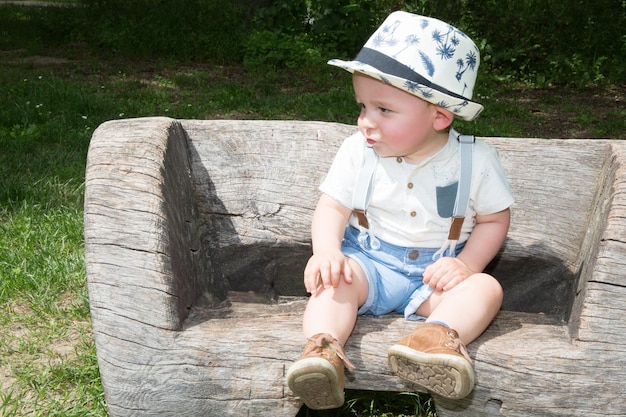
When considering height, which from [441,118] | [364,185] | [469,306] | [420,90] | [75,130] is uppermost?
[420,90]

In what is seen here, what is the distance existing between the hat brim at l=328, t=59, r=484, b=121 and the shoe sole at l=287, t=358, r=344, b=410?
2.77ft

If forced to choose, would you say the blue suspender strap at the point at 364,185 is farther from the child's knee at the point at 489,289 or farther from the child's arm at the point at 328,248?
the child's knee at the point at 489,289

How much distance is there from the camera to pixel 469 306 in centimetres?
221

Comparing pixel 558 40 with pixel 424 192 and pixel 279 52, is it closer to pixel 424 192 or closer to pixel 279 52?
pixel 279 52

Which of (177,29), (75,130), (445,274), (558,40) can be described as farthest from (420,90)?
(177,29)

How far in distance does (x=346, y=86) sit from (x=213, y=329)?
18.3 feet

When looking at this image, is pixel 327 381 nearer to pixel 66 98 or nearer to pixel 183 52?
pixel 66 98

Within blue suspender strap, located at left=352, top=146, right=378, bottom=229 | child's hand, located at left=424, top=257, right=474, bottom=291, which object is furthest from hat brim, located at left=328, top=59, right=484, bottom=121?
child's hand, located at left=424, top=257, right=474, bottom=291

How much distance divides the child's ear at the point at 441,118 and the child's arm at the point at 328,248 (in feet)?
1.35

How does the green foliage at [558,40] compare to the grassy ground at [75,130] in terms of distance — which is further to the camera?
the green foliage at [558,40]

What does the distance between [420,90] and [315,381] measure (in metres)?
0.91

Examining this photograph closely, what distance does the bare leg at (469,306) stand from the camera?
2.16 meters

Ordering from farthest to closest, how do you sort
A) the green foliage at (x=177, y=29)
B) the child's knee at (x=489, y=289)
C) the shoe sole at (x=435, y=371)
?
1. the green foliage at (x=177, y=29)
2. the child's knee at (x=489, y=289)
3. the shoe sole at (x=435, y=371)

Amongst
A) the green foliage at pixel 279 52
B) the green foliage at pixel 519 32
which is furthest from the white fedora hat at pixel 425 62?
the green foliage at pixel 519 32
